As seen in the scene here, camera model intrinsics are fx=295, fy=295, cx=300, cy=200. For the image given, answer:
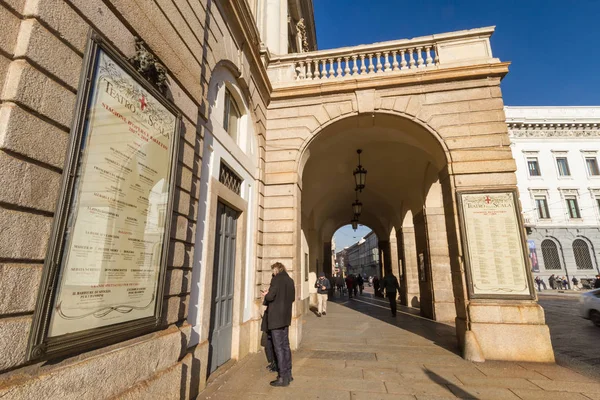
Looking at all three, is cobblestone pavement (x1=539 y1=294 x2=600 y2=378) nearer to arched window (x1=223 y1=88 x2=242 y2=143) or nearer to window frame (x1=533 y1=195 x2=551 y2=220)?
arched window (x1=223 y1=88 x2=242 y2=143)

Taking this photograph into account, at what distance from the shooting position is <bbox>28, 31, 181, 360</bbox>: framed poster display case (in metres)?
2.09

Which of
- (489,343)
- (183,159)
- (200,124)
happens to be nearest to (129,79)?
(183,159)

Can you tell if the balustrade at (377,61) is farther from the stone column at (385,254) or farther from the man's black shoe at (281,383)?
the stone column at (385,254)

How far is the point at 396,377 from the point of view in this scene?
4660mm

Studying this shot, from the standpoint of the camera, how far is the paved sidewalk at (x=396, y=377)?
4.02m

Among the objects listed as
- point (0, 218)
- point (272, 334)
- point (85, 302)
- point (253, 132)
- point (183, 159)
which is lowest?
point (272, 334)

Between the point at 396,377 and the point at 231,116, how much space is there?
19.1 feet

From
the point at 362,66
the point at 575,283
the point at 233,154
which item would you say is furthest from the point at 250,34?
the point at 575,283

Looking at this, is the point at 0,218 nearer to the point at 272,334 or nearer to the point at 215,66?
the point at 272,334

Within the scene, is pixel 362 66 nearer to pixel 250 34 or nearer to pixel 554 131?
pixel 250 34

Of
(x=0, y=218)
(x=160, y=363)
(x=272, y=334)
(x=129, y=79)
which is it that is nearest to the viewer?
(x=0, y=218)

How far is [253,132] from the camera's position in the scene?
7.26 m

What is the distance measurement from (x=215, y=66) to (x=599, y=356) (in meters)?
9.00

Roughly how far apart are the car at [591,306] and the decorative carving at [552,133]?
24208mm
